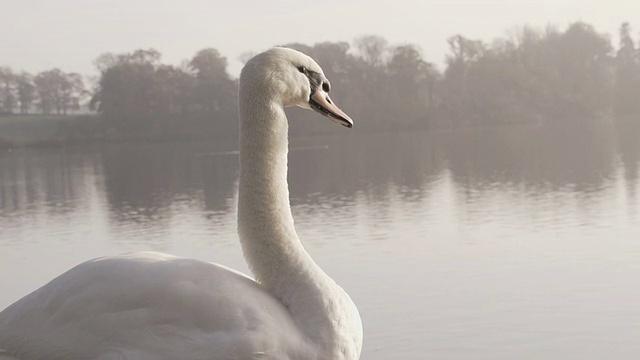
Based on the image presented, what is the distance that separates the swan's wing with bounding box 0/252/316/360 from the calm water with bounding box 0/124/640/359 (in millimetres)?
9160

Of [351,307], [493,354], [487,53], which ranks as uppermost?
A: [487,53]

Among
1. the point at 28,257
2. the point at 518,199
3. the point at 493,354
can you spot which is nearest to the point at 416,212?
the point at 518,199

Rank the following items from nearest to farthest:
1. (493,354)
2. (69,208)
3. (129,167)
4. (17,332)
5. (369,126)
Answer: (17,332) < (493,354) < (69,208) < (129,167) < (369,126)

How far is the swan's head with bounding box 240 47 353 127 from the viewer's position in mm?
5414

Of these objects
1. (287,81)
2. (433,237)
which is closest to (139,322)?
(287,81)

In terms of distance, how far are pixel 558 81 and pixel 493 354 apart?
367ft

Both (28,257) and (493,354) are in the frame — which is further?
(28,257)

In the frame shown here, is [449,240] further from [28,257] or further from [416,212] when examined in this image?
[28,257]

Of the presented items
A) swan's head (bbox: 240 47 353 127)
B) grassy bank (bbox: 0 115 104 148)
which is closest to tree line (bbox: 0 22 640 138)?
grassy bank (bbox: 0 115 104 148)

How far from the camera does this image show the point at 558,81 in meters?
122

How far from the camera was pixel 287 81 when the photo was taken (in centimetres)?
545

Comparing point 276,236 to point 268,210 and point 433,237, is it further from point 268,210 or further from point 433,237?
point 433,237

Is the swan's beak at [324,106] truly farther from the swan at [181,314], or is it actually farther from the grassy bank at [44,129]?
the grassy bank at [44,129]

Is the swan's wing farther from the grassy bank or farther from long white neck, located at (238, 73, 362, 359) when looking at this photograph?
the grassy bank
